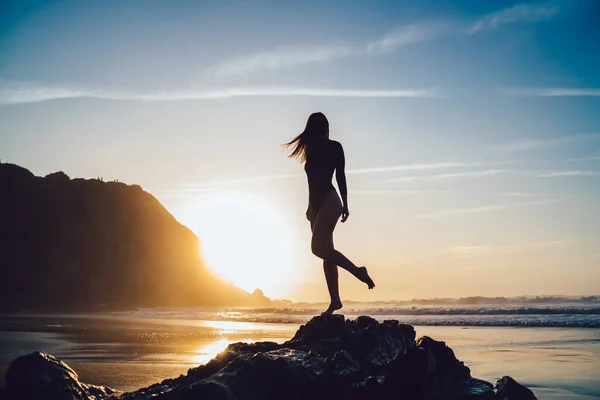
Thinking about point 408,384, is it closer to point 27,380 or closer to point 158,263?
point 27,380

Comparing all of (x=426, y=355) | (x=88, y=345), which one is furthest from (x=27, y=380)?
(x=88, y=345)

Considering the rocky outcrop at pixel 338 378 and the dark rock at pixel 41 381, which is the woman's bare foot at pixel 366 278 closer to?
the rocky outcrop at pixel 338 378

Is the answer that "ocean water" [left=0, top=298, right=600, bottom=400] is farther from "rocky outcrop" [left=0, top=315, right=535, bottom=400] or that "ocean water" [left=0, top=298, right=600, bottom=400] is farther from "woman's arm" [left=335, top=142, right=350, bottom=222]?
"woman's arm" [left=335, top=142, right=350, bottom=222]

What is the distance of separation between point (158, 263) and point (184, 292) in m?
4.55

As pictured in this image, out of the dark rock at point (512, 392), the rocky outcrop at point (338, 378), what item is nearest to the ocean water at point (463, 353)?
the dark rock at point (512, 392)

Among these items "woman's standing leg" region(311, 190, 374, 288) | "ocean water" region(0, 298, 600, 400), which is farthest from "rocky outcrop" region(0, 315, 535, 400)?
"ocean water" region(0, 298, 600, 400)

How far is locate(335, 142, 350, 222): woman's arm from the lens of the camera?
7.41 m

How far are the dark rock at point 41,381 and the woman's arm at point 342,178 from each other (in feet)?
13.0

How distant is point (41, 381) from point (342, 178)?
4.40 m

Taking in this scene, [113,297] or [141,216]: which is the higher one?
[141,216]

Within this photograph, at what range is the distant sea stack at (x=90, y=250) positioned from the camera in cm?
4800

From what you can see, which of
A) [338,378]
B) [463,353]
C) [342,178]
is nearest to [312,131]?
[342,178]

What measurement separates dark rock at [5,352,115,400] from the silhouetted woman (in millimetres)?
3293

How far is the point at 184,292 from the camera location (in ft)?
204
